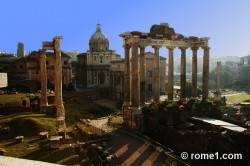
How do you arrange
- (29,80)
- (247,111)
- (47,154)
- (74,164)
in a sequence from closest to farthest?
(74,164) < (47,154) < (247,111) < (29,80)

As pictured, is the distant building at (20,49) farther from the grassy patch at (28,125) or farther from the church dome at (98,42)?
the grassy patch at (28,125)

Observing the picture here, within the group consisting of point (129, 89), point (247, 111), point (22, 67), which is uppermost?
point (22, 67)

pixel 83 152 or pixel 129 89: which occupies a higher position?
pixel 129 89

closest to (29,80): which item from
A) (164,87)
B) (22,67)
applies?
(22,67)

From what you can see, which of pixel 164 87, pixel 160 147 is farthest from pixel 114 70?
pixel 160 147

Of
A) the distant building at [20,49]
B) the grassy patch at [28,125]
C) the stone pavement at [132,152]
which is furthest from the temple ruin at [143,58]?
the distant building at [20,49]

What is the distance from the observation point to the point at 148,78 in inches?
2410

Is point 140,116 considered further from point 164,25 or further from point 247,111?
point 247,111

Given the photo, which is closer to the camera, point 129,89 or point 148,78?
point 129,89

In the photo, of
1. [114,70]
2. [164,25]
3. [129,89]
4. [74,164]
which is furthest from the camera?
[114,70]

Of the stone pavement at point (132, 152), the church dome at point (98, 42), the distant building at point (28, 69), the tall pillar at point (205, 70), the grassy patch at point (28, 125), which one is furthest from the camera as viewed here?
the church dome at point (98, 42)

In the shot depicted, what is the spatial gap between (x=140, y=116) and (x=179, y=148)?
612 centimetres

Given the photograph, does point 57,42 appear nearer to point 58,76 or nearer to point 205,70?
point 58,76

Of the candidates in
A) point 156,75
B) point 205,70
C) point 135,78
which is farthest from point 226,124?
point 135,78
